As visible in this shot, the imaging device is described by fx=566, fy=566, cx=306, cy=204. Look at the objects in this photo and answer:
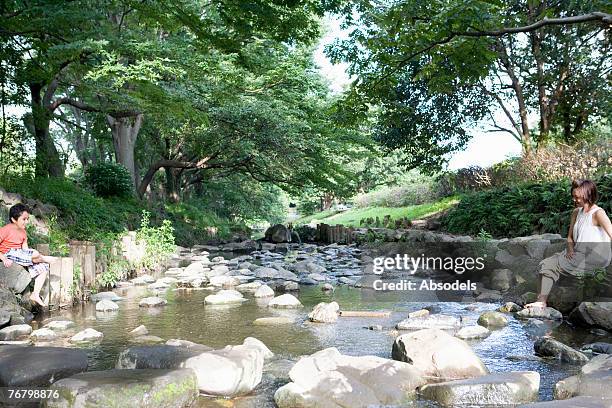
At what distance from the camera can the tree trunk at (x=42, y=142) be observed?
14.6 m

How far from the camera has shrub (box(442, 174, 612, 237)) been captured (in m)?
10.9

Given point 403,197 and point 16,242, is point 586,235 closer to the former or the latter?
point 16,242

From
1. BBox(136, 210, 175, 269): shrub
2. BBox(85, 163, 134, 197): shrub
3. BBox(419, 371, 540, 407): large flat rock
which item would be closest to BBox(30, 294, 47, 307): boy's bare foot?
BBox(136, 210, 175, 269): shrub

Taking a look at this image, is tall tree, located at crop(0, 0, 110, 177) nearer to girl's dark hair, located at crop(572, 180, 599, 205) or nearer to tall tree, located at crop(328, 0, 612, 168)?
tall tree, located at crop(328, 0, 612, 168)

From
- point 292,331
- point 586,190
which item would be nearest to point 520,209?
point 586,190

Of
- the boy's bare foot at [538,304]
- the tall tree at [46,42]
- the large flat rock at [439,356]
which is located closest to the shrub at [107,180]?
the tall tree at [46,42]

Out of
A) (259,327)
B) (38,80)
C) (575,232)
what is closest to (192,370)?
(259,327)

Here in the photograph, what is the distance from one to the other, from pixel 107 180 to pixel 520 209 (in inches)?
463

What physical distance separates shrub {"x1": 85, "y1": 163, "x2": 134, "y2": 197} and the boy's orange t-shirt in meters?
11.0

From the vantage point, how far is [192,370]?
413 centimetres

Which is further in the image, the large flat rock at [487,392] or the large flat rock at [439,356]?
the large flat rock at [439,356]

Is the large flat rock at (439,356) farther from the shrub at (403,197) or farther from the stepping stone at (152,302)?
the shrub at (403,197)

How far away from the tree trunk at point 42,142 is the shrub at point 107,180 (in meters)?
1.58

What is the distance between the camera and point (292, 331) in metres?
6.50
